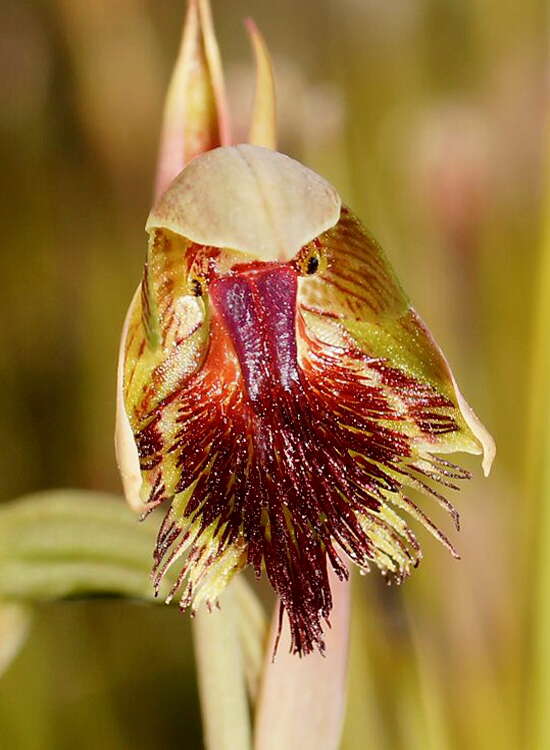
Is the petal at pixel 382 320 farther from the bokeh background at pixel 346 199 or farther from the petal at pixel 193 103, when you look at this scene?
the bokeh background at pixel 346 199

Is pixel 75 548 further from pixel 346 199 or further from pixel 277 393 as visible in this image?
pixel 346 199

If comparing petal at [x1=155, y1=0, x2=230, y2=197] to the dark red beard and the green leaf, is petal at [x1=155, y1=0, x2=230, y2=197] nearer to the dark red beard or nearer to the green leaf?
the dark red beard

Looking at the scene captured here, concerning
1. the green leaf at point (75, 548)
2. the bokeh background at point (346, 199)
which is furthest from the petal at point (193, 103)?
the bokeh background at point (346, 199)

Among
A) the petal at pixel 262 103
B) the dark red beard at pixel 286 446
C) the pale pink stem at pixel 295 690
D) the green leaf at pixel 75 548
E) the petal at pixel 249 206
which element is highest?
the petal at pixel 262 103

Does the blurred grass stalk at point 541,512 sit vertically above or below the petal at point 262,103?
below

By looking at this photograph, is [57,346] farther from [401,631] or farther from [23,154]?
[401,631]

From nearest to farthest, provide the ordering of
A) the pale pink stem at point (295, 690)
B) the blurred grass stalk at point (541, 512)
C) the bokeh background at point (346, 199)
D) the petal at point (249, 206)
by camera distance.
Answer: the petal at point (249, 206) → the pale pink stem at point (295, 690) → the blurred grass stalk at point (541, 512) → the bokeh background at point (346, 199)

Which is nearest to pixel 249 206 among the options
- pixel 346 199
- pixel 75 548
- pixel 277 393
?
pixel 277 393
